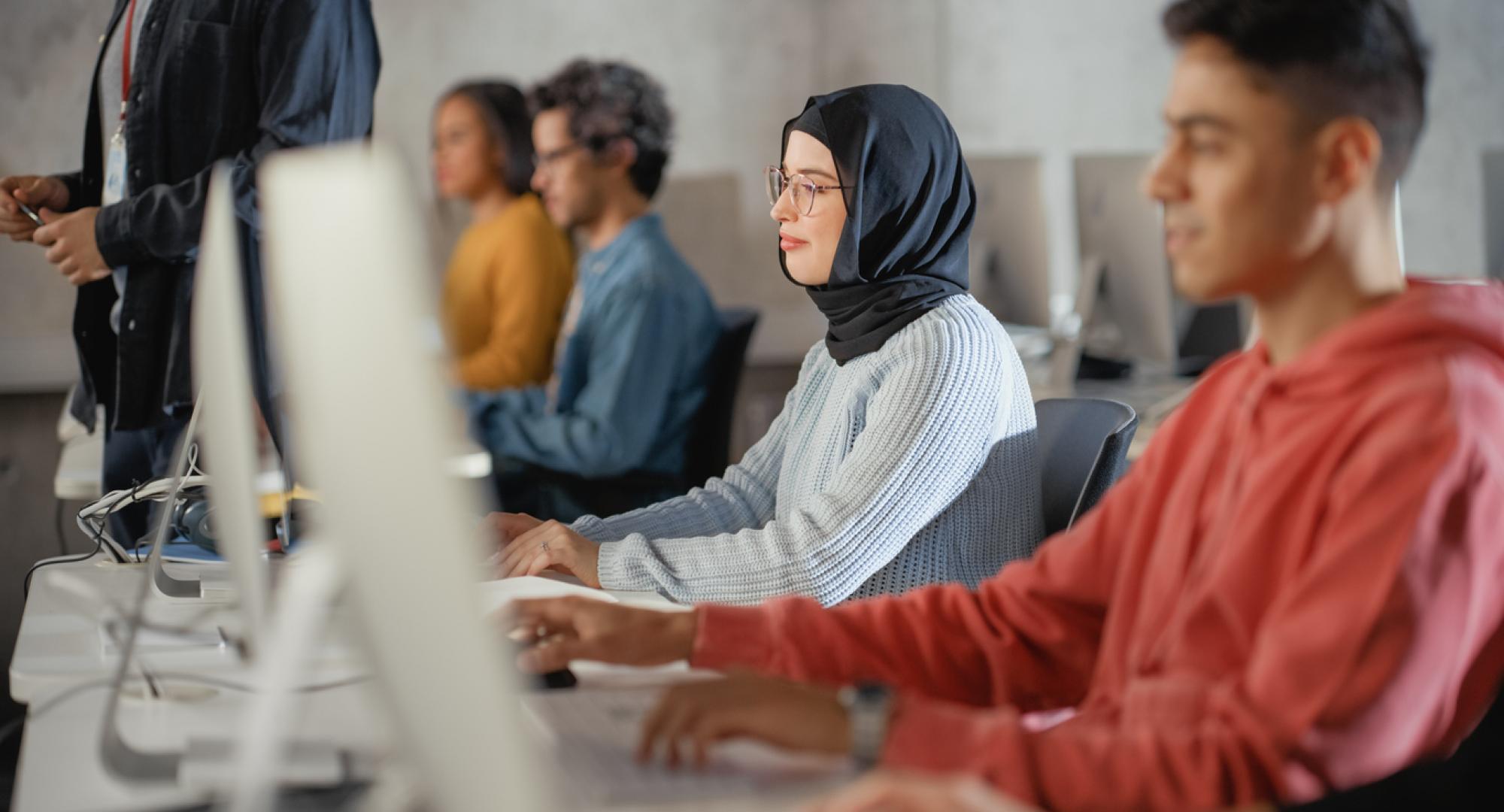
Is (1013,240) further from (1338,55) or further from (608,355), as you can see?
(1338,55)

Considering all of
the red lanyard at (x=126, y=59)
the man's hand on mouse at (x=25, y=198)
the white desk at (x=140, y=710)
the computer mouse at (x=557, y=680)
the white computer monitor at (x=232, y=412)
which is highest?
the red lanyard at (x=126, y=59)

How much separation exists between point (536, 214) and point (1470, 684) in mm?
3074

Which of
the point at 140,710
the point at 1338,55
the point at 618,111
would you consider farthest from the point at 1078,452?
the point at 618,111

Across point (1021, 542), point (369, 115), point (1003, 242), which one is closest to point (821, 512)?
point (1021, 542)

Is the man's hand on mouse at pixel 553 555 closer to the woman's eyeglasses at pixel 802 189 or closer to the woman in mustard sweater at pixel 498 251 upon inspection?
the woman's eyeglasses at pixel 802 189

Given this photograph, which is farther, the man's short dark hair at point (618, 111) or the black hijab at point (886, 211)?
the man's short dark hair at point (618, 111)

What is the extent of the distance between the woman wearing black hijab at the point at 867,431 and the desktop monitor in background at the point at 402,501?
3.07ft

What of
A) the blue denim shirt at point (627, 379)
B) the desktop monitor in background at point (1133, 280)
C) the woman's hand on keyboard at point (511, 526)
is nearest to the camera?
the woman's hand on keyboard at point (511, 526)

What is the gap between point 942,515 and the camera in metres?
1.59

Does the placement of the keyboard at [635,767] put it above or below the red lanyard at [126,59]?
below

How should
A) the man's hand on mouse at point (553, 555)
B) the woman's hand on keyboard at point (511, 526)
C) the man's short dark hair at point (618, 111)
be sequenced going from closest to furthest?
the man's hand on mouse at point (553, 555) → the woman's hand on keyboard at point (511, 526) → the man's short dark hair at point (618, 111)

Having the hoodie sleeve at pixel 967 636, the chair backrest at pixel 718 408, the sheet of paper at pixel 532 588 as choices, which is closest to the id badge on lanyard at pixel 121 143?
the sheet of paper at pixel 532 588

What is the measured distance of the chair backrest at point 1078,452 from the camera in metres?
1.56

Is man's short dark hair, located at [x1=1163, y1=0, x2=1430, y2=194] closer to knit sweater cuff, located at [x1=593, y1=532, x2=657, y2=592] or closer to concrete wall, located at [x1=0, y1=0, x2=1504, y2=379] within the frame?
knit sweater cuff, located at [x1=593, y1=532, x2=657, y2=592]
